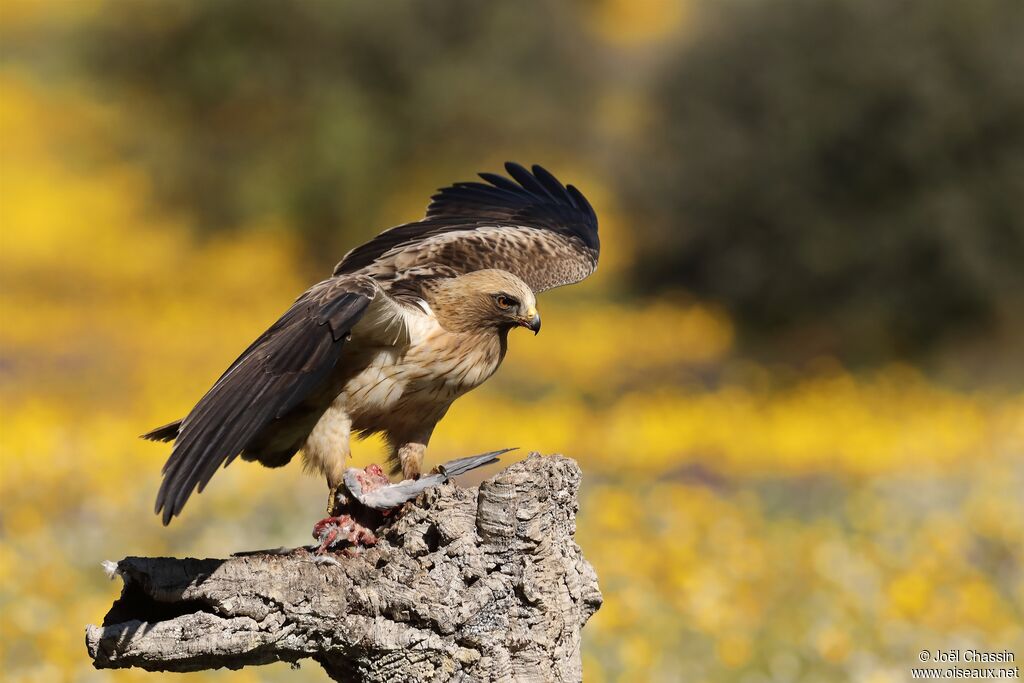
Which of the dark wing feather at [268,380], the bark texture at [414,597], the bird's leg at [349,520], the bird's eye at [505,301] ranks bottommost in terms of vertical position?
the bark texture at [414,597]

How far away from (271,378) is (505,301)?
1.00 meters

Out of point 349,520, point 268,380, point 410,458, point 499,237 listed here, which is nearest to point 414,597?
point 349,520

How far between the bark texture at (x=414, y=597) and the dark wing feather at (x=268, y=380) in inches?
12.7

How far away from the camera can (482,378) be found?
15.8 ft

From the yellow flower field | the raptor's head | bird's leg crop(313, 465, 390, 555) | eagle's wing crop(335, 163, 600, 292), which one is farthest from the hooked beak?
the yellow flower field

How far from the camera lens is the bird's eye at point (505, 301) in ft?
15.5

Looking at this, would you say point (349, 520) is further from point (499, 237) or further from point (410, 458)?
point (499, 237)

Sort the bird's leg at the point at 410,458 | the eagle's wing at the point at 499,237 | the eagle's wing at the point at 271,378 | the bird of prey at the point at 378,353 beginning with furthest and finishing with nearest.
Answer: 1. the eagle's wing at the point at 499,237
2. the bird's leg at the point at 410,458
3. the bird of prey at the point at 378,353
4. the eagle's wing at the point at 271,378

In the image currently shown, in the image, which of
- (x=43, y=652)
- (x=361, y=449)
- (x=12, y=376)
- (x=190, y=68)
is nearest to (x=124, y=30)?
(x=190, y=68)

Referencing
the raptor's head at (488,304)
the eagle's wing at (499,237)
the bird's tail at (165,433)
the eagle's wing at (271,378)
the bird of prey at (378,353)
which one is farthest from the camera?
the eagle's wing at (499,237)

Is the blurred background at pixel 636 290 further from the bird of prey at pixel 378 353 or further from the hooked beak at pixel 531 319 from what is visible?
the hooked beak at pixel 531 319

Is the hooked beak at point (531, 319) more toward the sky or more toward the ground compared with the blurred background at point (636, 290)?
more toward the ground


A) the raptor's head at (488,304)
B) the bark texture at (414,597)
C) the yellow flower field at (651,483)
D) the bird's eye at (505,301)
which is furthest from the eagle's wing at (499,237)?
the yellow flower field at (651,483)

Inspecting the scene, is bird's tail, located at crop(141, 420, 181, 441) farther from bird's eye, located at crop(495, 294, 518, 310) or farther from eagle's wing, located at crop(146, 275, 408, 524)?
bird's eye, located at crop(495, 294, 518, 310)
